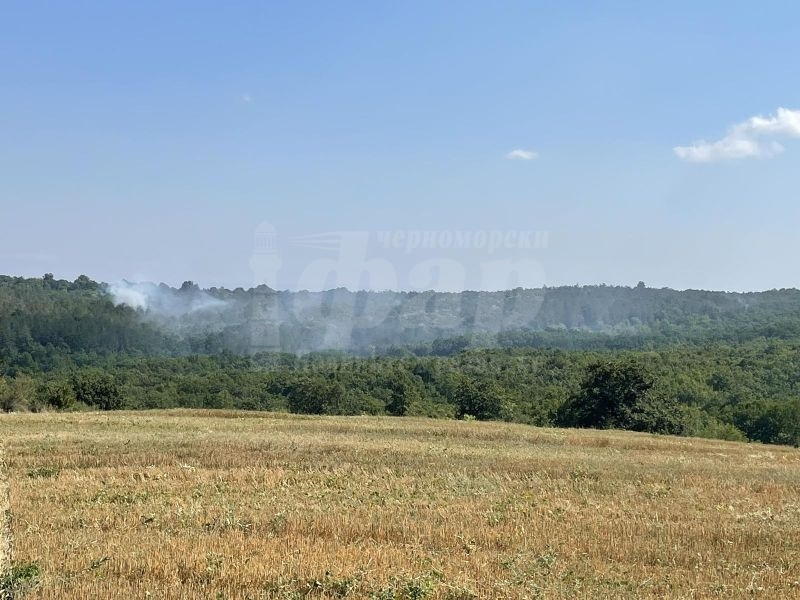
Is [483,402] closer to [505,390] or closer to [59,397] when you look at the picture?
[505,390]

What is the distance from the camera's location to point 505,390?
11562cm

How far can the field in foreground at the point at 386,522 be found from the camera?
355 inches

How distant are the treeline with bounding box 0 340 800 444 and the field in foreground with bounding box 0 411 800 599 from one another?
5183 centimetres

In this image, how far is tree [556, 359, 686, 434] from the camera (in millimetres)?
74438

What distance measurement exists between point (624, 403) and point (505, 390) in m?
40.0

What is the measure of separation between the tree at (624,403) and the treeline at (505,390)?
138 millimetres

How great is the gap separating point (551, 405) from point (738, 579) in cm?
9858

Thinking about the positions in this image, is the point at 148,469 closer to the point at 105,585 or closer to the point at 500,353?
the point at 105,585

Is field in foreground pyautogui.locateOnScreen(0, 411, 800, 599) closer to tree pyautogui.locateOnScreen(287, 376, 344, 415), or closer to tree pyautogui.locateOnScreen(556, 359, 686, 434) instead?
tree pyautogui.locateOnScreen(556, 359, 686, 434)

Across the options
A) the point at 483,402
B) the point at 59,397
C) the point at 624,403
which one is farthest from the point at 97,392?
the point at 624,403

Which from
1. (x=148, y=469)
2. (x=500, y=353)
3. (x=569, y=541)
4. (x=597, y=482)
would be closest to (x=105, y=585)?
(x=569, y=541)

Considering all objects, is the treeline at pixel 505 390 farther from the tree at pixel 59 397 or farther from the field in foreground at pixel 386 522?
the field in foreground at pixel 386 522

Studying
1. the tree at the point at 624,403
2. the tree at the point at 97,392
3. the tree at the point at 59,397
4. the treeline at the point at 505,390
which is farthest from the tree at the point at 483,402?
the tree at the point at 59,397

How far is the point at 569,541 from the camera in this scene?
11875mm
